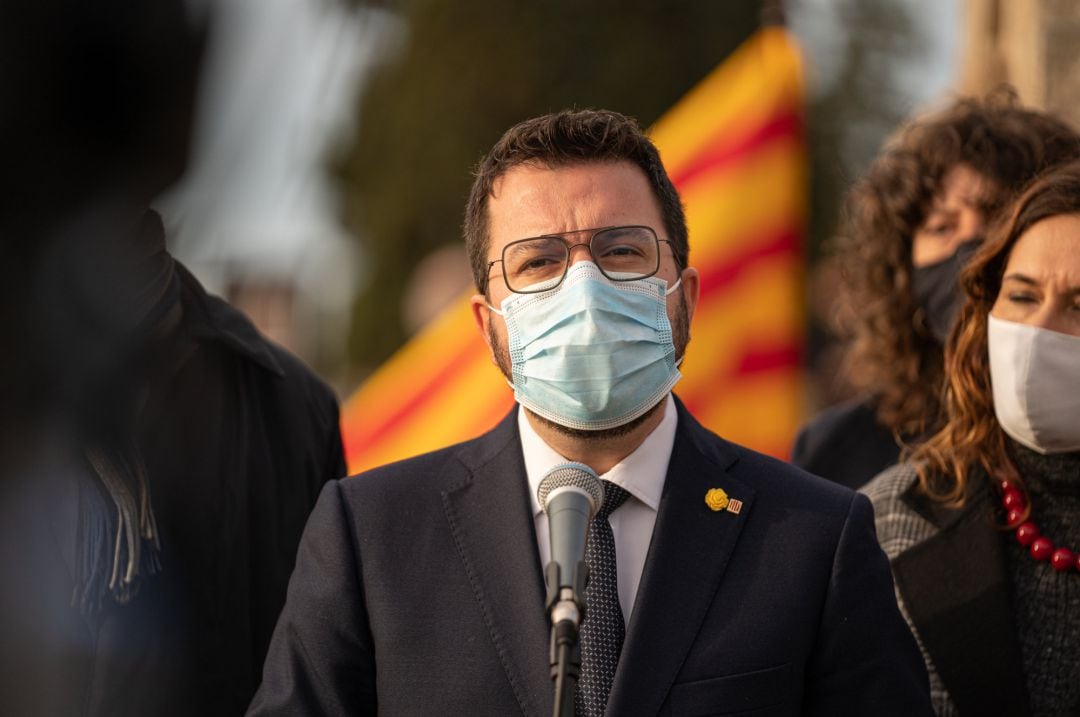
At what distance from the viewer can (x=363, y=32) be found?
1.38 metres

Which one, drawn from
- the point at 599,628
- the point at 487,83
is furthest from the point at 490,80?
the point at 599,628

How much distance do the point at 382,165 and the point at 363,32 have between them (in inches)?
1013

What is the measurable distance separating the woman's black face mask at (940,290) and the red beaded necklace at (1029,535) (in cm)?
84

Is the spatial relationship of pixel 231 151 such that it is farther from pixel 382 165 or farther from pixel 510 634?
pixel 382 165

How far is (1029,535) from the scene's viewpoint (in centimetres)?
338

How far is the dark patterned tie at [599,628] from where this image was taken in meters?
2.66

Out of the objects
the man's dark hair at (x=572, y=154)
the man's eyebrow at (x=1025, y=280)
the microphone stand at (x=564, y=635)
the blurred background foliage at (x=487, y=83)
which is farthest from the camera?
the blurred background foliage at (x=487, y=83)

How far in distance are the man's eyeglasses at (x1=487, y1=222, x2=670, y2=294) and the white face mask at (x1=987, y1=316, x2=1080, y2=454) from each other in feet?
3.33

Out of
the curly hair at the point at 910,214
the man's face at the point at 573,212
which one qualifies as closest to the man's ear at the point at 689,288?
the man's face at the point at 573,212

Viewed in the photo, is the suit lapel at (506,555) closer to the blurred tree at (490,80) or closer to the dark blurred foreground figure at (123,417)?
the dark blurred foreground figure at (123,417)

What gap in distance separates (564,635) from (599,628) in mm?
633

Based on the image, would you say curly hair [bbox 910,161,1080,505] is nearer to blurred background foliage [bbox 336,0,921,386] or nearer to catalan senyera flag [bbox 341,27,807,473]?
catalan senyera flag [bbox 341,27,807,473]

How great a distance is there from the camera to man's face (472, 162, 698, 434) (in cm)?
288

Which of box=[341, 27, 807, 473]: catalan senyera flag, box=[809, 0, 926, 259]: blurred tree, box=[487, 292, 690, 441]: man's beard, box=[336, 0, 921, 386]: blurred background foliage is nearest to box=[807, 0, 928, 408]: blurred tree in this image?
box=[809, 0, 926, 259]: blurred tree
